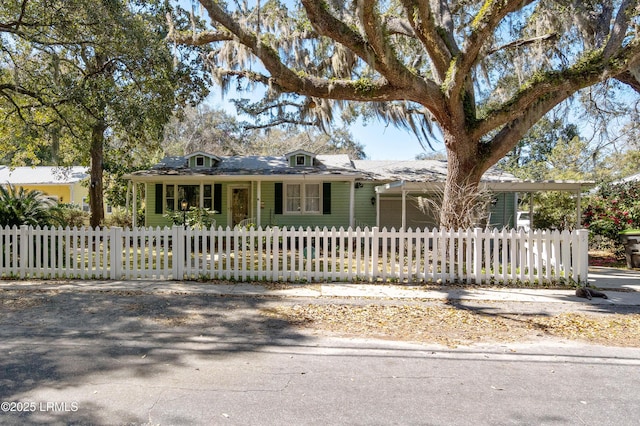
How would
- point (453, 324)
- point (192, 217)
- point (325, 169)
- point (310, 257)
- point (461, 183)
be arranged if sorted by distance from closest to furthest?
point (453, 324) → point (310, 257) → point (461, 183) → point (192, 217) → point (325, 169)

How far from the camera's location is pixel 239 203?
1738 centimetres

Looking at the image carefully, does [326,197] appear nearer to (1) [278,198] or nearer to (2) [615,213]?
(1) [278,198]

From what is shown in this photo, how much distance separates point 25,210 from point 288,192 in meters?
9.21

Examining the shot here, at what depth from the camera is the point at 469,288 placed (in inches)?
304

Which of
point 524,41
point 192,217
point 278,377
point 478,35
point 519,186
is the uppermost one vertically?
point 524,41

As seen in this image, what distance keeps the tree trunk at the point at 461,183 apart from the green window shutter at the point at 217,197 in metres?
10.2

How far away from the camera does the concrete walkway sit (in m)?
7.01

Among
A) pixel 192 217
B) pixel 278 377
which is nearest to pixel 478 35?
pixel 278 377

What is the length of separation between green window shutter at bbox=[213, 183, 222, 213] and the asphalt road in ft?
37.6

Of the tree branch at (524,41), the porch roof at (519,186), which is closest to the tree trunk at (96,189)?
the porch roof at (519,186)

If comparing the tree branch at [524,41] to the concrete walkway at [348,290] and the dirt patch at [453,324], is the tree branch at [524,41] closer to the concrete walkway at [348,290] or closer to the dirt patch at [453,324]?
the concrete walkway at [348,290]

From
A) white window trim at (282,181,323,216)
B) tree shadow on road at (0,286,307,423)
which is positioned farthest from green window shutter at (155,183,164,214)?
tree shadow on road at (0,286,307,423)

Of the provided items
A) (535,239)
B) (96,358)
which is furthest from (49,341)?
(535,239)

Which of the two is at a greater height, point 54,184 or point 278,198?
point 54,184
